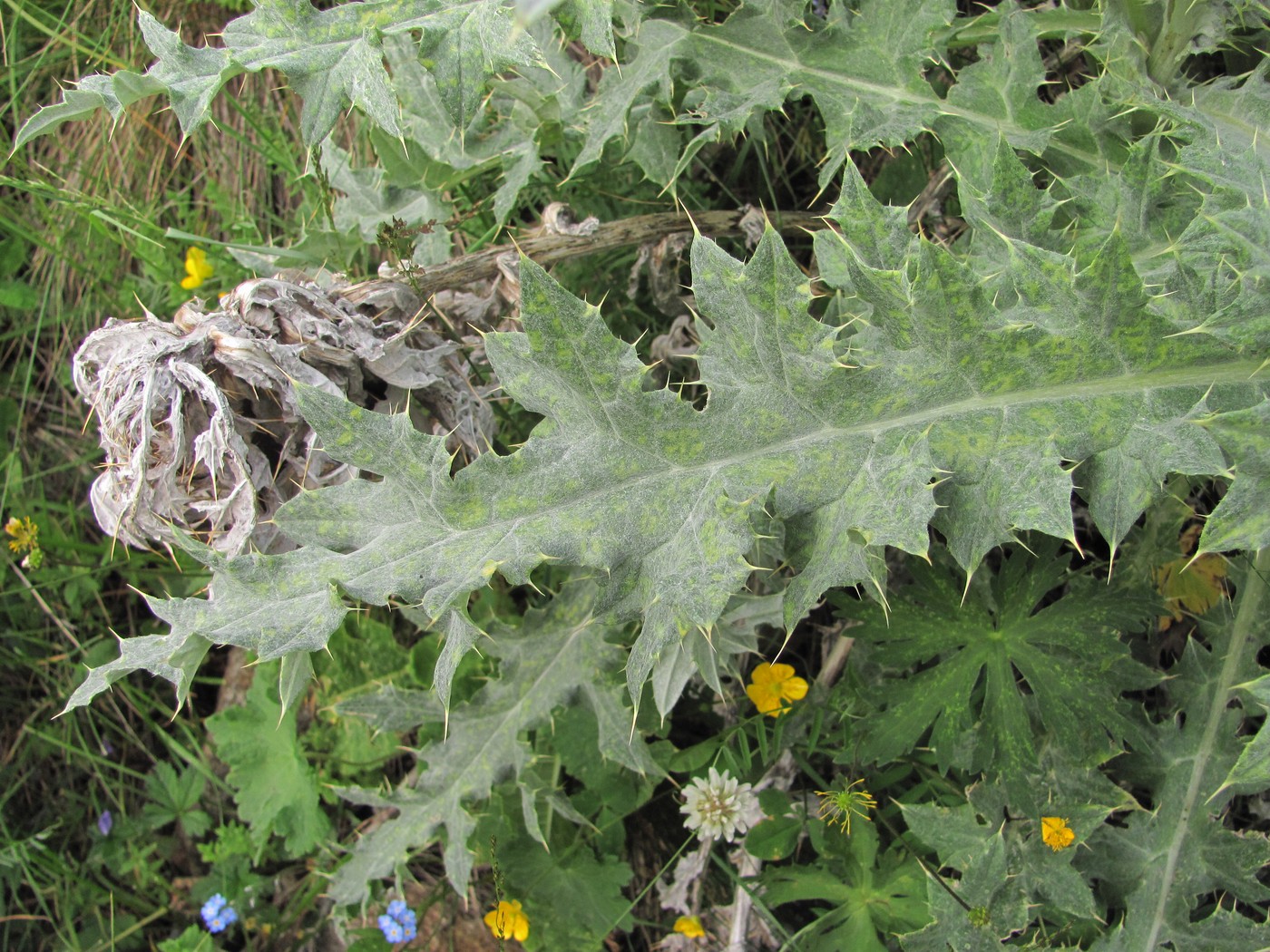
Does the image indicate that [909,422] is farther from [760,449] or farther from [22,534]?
[22,534]

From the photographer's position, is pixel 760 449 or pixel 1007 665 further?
pixel 1007 665

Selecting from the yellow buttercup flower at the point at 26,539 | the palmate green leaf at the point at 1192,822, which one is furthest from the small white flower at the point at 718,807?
the yellow buttercup flower at the point at 26,539

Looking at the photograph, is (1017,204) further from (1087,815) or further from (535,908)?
(535,908)

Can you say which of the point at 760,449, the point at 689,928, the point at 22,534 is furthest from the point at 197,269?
the point at 689,928

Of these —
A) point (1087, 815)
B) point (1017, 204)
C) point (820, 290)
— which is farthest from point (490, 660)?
point (1017, 204)

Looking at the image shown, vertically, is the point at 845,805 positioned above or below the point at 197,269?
below

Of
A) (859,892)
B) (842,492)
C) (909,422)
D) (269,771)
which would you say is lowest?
(269,771)
